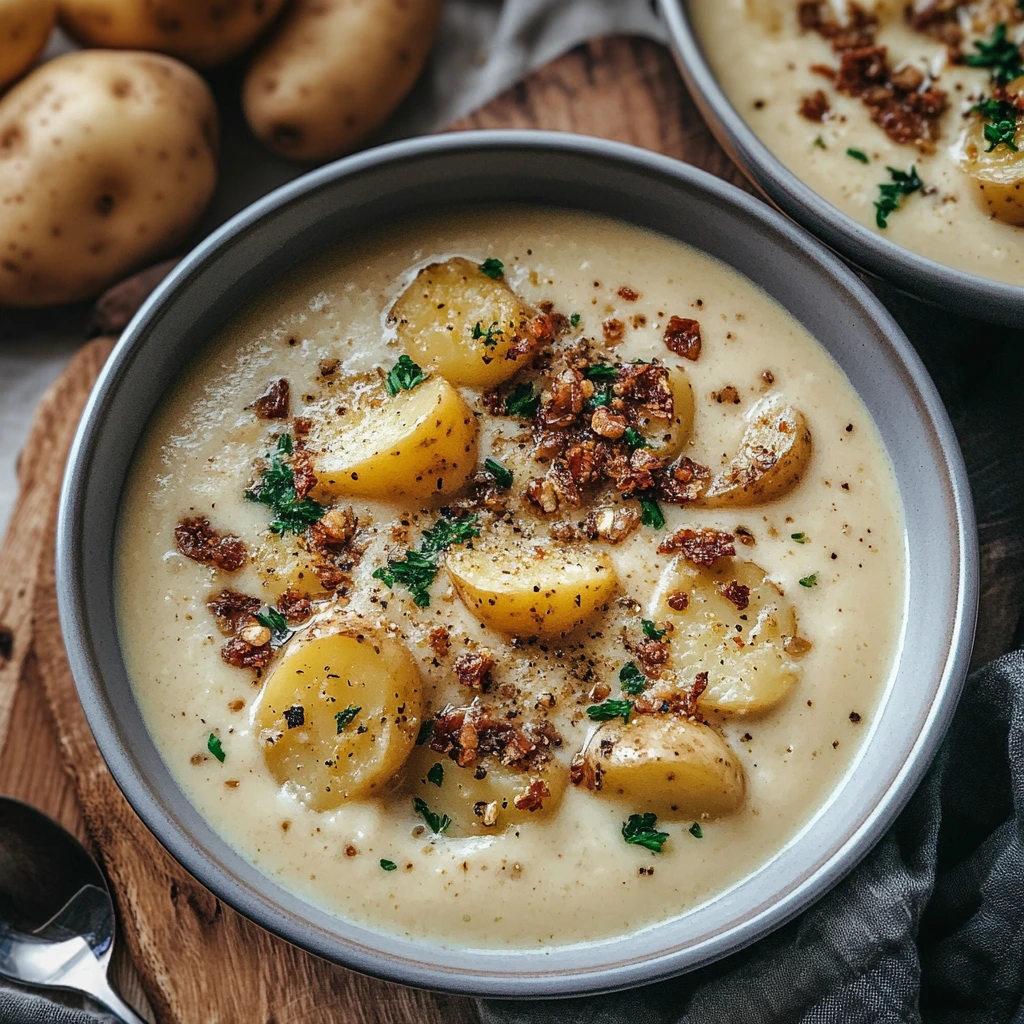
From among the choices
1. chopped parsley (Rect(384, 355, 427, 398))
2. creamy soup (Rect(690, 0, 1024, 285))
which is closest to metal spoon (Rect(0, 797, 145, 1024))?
chopped parsley (Rect(384, 355, 427, 398))

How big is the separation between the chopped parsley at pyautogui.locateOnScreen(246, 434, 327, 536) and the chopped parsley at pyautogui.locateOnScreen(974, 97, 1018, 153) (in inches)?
64.6

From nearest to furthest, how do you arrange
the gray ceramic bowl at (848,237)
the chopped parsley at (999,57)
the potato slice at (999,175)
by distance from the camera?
the gray ceramic bowl at (848,237), the potato slice at (999,175), the chopped parsley at (999,57)

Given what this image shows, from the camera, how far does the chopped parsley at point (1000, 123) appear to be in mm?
2562

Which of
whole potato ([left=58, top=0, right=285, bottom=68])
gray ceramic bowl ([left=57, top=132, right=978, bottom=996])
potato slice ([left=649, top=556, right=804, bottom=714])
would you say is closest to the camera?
gray ceramic bowl ([left=57, top=132, right=978, bottom=996])

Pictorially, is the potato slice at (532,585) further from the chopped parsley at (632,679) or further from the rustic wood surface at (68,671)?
the rustic wood surface at (68,671)

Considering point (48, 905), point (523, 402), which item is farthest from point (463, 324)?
point (48, 905)

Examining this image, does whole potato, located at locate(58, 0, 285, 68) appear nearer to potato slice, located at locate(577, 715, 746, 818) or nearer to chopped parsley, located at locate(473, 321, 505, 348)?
chopped parsley, located at locate(473, 321, 505, 348)

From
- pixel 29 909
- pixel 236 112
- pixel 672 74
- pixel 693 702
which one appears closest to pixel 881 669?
pixel 693 702

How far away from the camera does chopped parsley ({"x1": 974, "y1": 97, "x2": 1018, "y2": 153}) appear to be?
2562 mm

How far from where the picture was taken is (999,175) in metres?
2.54

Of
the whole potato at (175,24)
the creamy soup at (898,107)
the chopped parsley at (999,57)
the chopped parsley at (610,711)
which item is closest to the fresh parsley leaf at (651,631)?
the chopped parsley at (610,711)

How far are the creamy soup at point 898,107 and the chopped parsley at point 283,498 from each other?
4.28 feet

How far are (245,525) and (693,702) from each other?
92 centimetres

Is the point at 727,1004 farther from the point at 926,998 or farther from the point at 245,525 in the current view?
the point at 245,525
